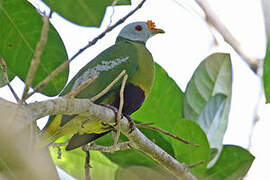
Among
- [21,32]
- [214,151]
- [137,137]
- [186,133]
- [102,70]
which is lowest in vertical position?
[214,151]

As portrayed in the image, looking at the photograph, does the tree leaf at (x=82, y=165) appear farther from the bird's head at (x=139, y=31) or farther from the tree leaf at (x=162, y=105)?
the bird's head at (x=139, y=31)

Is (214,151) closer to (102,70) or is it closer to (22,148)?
(102,70)

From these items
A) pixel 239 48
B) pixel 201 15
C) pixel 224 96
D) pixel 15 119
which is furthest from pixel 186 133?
pixel 15 119

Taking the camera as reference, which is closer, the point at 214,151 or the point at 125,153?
the point at 125,153

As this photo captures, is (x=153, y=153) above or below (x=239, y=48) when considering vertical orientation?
below

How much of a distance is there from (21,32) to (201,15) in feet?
6.43

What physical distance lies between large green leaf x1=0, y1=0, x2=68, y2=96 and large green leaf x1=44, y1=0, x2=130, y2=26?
12.0 inches

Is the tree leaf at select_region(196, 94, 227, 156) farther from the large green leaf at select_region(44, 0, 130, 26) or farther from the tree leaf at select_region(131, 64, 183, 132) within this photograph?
the large green leaf at select_region(44, 0, 130, 26)

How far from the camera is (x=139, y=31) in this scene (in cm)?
358

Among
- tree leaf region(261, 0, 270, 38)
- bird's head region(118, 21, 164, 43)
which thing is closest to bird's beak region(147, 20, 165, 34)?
bird's head region(118, 21, 164, 43)

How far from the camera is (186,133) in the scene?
2664mm

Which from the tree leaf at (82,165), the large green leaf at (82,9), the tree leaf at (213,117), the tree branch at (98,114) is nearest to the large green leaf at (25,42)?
the large green leaf at (82,9)

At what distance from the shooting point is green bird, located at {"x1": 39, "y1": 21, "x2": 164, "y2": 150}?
97.3 inches

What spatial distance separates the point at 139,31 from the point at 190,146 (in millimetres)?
1295
